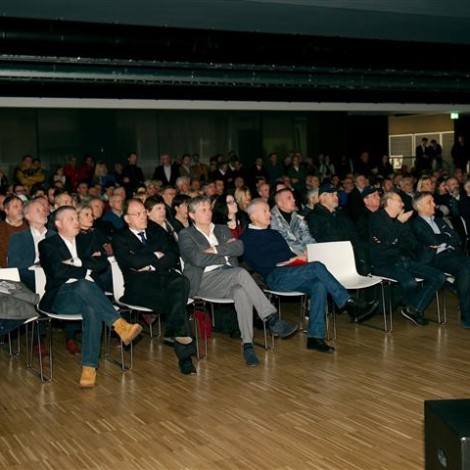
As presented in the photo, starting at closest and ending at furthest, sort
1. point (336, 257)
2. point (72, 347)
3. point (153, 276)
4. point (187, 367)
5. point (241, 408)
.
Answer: point (241, 408) < point (187, 367) < point (153, 276) < point (72, 347) < point (336, 257)

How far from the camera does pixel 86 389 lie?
5.70 metres

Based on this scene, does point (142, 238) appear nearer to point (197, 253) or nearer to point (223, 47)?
point (197, 253)

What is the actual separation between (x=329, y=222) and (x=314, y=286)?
52.7 inches

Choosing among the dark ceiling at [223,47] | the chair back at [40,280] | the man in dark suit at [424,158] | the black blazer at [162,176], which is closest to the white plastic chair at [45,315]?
the chair back at [40,280]

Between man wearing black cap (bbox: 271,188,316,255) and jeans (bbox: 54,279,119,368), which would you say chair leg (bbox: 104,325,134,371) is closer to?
jeans (bbox: 54,279,119,368)

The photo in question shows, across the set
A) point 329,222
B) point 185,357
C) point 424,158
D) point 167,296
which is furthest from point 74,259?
point 424,158

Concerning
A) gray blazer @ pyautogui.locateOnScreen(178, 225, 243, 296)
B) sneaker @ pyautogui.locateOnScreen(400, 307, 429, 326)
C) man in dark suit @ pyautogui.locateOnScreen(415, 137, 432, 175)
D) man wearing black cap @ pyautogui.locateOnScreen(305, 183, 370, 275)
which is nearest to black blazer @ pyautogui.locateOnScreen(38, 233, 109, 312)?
gray blazer @ pyautogui.locateOnScreen(178, 225, 243, 296)

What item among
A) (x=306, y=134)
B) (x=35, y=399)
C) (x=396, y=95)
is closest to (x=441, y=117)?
(x=306, y=134)

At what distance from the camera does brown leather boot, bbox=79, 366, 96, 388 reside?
572 cm

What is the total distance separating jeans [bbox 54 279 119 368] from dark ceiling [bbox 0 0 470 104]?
238 inches

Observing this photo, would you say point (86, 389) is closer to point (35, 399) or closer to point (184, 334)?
point (35, 399)

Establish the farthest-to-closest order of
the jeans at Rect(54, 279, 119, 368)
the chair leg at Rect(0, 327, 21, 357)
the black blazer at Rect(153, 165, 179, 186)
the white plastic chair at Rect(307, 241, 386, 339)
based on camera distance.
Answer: the black blazer at Rect(153, 165, 179, 186) → the white plastic chair at Rect(307, 241, 386, 339) → the chair leg at Rect(0, 327, 21, 357) → the jeans at Rect(54, 279, 119, 368)

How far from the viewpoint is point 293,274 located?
687cm

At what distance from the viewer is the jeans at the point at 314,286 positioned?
661 centimetres
